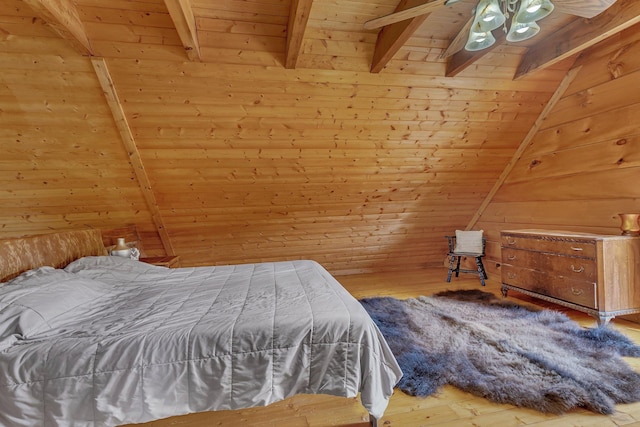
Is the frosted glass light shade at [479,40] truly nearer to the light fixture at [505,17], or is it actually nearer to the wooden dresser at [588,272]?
the light fixture at [505,17]

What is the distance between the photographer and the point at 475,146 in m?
3.35

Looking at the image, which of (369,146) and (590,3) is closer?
(590,3)

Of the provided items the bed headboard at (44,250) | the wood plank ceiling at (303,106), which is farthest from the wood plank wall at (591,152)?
the bed headboard at (44,250)

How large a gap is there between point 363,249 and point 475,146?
6.61 ft

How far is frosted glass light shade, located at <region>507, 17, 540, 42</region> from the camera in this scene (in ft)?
4.69

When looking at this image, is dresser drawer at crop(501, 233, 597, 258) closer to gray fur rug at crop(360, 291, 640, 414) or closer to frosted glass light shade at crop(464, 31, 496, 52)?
gray fur rug at crop(360, 291, 640, 414)

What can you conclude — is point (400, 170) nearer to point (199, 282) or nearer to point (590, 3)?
point (590, 3)

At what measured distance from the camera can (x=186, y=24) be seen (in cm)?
184

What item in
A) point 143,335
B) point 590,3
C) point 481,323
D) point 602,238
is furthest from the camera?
point 481,323

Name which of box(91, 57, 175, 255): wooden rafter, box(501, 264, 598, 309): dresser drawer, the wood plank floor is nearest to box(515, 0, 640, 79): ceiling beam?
box(501, 264, 598, 309): dresser drawer

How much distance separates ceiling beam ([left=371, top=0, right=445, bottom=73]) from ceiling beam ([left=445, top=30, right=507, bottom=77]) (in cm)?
64

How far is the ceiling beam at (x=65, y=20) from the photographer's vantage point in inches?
65.4

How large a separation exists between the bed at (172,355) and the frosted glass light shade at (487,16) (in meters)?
1.49

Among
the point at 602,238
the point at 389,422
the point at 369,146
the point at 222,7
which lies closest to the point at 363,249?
the point at 369,146
